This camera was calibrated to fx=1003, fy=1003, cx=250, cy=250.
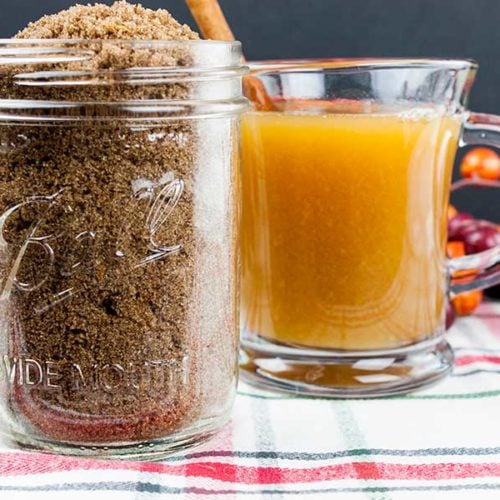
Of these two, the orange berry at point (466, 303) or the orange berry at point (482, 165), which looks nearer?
the orange berry at point (466, 303)

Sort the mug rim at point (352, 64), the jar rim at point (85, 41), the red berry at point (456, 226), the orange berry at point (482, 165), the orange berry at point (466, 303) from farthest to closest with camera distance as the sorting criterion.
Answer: the orange berry at point (482, 165)
the red berry at point (456, 226)
the orange berry at point (466, 303)
the mug rim at point (352, 64)
the jar rim at point (85, 41)

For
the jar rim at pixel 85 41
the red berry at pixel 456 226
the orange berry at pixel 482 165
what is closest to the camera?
the jar rim at pixel 85 41

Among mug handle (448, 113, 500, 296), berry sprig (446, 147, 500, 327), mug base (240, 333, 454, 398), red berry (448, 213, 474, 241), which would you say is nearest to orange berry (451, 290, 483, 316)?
berry sprig (446, 147, 500, 327)

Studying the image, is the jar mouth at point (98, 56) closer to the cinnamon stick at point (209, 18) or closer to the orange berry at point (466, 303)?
the cinnamon stick at point (209, 18)

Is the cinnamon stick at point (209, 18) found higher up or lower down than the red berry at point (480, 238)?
higher up

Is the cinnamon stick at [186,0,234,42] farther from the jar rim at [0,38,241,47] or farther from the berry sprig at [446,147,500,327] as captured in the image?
the berry sprig at [446,147,500,327]

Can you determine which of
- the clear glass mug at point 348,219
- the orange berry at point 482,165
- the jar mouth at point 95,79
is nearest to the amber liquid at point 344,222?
the clear glass mug at point 348,219

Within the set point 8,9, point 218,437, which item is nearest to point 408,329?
point 218,437

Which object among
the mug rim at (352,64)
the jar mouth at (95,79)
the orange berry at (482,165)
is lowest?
the orange berry at (482,165)
